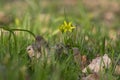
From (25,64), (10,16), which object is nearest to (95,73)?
(25,64)

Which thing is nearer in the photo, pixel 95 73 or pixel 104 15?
pixel 95 73

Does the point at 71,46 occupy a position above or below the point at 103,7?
below

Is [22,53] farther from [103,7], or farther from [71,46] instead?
[103,7]

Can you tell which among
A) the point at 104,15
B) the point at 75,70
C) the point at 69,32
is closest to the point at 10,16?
the point at 104,15

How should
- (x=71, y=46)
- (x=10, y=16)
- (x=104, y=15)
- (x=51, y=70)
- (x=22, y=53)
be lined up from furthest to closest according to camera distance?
(x=104, y=15), (x=10, y=16), (x=71, y=46), (x=22, y=53), (x=51, y=70)

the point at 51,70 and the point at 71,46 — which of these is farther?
the point at 71,46

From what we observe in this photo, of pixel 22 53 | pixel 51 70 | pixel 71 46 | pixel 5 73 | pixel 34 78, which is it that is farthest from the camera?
pixel 71 46

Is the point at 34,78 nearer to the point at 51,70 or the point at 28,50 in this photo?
the point at 51,70

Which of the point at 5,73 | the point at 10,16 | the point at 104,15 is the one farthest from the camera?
the point at 104,15

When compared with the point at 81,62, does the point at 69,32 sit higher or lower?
higher
